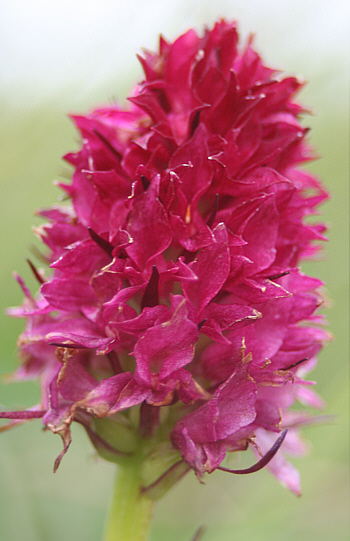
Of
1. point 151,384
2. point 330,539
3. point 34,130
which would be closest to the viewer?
point 151,384

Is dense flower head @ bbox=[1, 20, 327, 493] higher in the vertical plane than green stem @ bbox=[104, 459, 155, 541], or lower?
higher

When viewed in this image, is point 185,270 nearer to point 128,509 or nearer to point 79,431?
point 128,509

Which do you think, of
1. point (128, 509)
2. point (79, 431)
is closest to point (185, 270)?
point (128, 509)

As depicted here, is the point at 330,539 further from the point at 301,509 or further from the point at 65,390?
the point at 65,390

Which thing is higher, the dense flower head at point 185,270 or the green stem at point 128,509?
the dense flower head at point 185,270

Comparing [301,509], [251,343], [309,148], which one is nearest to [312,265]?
[301,509]
